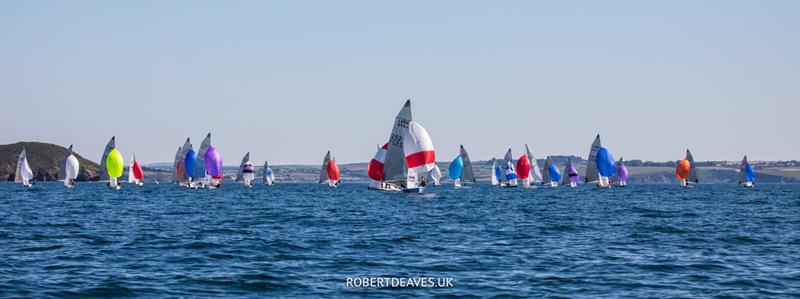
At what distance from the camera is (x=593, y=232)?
1679 inches

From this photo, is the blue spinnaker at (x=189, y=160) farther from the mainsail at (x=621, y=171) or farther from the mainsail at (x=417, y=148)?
the mainsail at (x=621, y=171)

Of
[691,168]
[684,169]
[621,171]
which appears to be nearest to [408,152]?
[621,171]

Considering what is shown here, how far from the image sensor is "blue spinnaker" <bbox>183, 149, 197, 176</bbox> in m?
137

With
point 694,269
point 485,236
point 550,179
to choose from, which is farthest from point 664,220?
point 550,179

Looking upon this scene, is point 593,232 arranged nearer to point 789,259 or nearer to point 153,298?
point 789,259

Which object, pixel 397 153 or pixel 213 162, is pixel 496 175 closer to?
pixel 213 162

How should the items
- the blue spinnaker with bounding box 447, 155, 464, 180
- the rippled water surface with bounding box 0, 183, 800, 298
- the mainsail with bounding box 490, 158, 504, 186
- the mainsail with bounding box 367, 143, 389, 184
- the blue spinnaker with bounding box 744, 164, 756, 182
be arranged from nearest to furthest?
the rippled water surface with bounding box 0, 183, 800, 298 → the mainsail with bounding box 367, 143, 389, 184 → the blue spinnaker with bounding box 447, 155, 464, 180 → the mainsail with bounding box 490, 158, 504, 186 → the blue spinnaker with bounding box 744, 164, 756, 182

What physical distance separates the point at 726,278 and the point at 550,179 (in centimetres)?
15210

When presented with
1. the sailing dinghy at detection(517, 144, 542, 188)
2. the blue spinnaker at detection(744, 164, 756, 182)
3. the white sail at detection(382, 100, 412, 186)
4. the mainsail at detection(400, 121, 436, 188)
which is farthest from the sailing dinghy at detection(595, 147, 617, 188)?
the mainsail at detection(400, 121, 436, 188)

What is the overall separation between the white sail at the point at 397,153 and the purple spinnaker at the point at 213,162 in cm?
5776

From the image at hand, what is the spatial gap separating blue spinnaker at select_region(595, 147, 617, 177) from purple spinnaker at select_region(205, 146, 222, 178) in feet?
199

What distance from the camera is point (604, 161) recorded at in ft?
494

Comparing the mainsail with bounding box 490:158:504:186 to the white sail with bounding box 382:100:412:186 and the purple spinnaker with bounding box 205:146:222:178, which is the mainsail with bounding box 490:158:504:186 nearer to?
the purple spinnaker with bounding box 205:146:222:178

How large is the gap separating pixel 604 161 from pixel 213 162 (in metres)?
62.4
